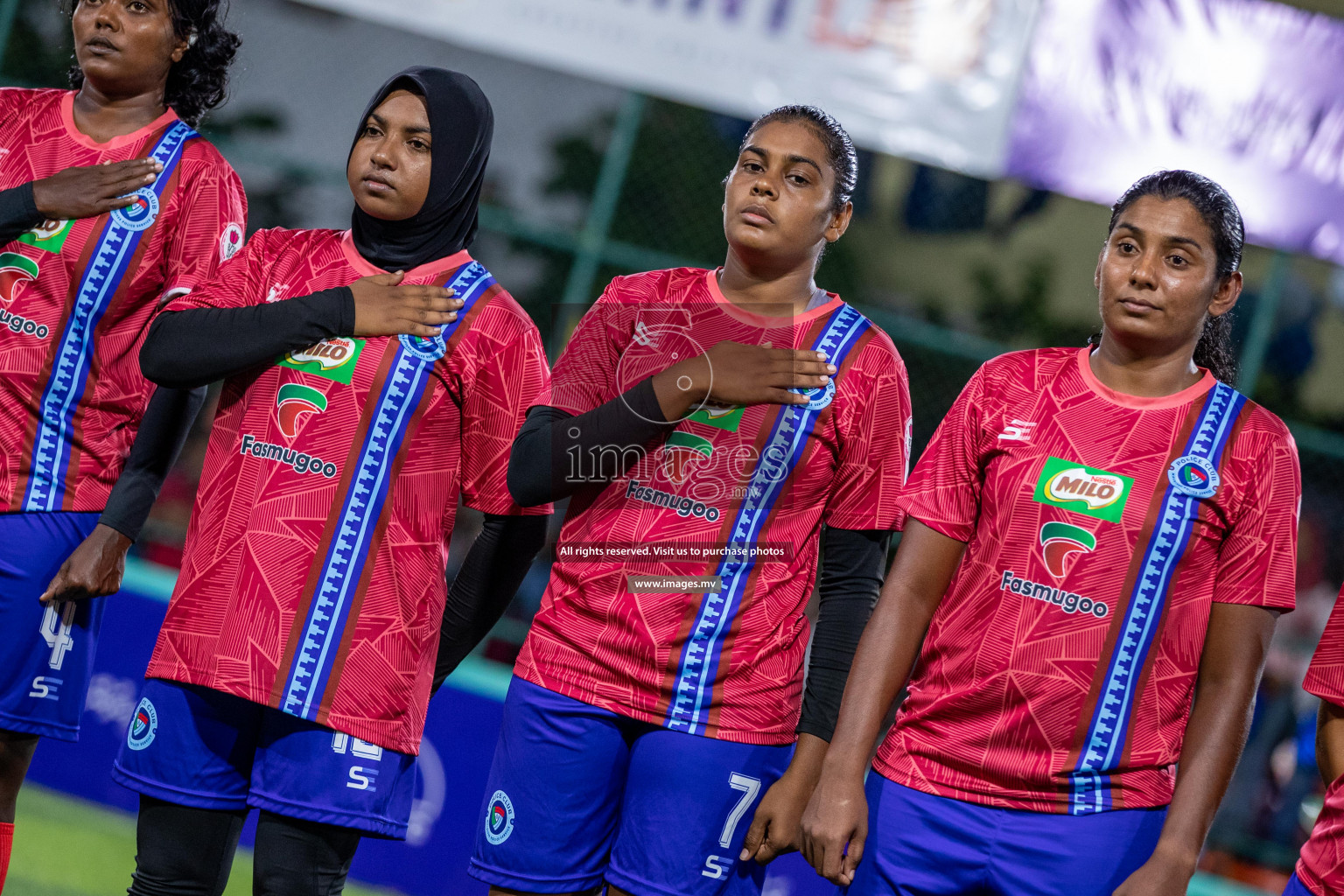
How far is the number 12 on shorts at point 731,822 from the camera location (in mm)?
2287

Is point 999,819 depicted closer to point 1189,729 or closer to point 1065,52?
point 1189,729

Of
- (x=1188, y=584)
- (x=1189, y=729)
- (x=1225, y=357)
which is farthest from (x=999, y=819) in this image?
(x=1225, y=357)

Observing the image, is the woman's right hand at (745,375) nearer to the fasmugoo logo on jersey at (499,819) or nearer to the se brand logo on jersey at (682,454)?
the se brand logo on jersey at (682,454)

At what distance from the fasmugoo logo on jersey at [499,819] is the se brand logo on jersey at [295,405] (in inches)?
30.4

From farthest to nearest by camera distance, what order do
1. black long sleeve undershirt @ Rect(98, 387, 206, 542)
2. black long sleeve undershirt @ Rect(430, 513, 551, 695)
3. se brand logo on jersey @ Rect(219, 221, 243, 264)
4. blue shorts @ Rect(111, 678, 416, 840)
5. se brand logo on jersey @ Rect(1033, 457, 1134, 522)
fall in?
se brand logo on jersey @ Rect(219, 221, 243, 264), black long sleeve undershirt @ Rect(98, 387, 206, 542), black long sleeve undershirt @ Rect(430, 513, 551, 695), blue shorts @ Rect(111, 678, 416, 840), se brand logo on jersey @ Rect(1033, 457, 1134, 522)

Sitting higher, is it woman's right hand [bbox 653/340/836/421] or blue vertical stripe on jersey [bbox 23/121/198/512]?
woman's right hand [bbox 653/340/836/421]

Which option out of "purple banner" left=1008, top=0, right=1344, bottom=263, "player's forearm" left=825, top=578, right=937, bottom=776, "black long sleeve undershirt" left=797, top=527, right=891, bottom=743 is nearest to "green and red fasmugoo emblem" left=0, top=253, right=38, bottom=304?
"black long sleeve undershirt" left=797, top=527, right=891, bottom=743

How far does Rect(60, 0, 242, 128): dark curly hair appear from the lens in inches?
114

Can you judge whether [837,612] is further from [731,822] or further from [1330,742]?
[1330,742]

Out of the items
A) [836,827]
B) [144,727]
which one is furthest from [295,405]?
[836,827]

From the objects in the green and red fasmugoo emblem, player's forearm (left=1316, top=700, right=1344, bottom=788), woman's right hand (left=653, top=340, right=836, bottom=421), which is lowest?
player's forearm (left=1316, top=700, right=1344, bottom=788)

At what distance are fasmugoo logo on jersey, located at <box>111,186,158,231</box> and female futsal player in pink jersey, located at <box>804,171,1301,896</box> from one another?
174cm

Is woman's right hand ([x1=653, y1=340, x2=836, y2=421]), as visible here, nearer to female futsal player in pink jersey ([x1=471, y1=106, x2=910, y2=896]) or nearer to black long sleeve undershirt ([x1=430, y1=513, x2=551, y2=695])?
female futsal player in pink jersey ([x1=471, y1=106, x2=910, y2=896])

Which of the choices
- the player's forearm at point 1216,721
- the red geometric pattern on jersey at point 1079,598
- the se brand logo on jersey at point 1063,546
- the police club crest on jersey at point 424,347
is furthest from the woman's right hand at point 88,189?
the player's forearm at point 1216,721
